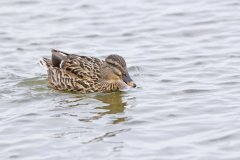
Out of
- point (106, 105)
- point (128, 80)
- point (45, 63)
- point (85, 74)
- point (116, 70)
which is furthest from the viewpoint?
point (45, 63)

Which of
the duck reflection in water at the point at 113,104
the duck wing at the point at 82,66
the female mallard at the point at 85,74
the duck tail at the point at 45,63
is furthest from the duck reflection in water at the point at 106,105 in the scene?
the duck tail at the point at 45,63

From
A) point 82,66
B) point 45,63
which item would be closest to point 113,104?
point 82,66

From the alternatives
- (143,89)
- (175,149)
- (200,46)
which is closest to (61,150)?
(175,149)

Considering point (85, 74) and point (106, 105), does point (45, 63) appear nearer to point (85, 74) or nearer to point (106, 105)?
point (85, 74)

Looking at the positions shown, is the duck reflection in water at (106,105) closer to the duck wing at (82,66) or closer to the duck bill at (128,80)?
the duck bill at (128,80)

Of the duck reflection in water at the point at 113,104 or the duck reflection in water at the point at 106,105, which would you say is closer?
the duck reflection in water at the point at 106,105

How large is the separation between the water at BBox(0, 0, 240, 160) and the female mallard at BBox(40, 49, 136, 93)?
1.04ft

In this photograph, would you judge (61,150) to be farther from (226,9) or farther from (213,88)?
(226,9)

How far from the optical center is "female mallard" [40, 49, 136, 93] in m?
15.6

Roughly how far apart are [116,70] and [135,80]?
625mm

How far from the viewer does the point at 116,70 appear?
15.5 m

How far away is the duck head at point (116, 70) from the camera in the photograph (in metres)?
15.2

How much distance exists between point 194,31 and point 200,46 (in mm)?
1165

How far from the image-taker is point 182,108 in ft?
45.4
